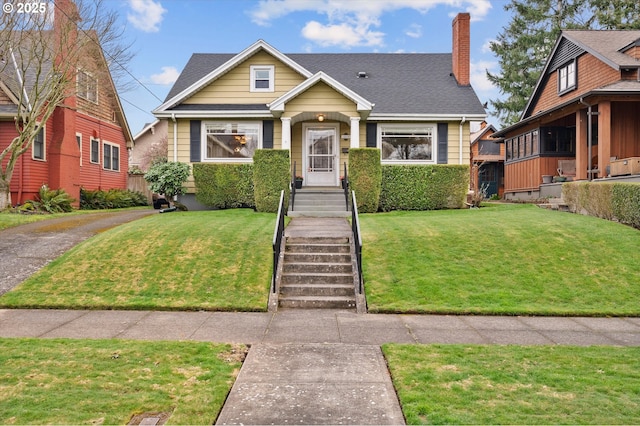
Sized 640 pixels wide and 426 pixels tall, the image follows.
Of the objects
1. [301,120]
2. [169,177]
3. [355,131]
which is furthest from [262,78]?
[169,177]

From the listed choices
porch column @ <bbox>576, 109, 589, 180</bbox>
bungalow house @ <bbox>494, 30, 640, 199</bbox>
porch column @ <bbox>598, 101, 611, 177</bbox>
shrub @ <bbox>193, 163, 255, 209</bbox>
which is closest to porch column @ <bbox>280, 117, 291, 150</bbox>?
shrub @ <bbox>193, 163, 255, 209</bbox>

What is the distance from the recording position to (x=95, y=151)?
971 inches

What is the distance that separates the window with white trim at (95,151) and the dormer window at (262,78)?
11150 mm

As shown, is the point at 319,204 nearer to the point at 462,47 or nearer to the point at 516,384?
the point at 462,47

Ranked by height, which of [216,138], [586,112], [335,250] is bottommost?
[335,250]

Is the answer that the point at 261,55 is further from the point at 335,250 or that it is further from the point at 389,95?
the point at 335,250

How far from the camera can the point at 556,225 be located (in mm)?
11578

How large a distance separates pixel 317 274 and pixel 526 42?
39843 millimetres

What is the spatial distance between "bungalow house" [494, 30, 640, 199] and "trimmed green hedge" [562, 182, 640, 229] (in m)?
2.18

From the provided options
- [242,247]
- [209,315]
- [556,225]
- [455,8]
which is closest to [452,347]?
[209,315]

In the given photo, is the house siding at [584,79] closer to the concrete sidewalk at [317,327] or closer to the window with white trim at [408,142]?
the window with white trim at [408,142]

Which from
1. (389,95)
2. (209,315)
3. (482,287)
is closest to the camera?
(209,315)

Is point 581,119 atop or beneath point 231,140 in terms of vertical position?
atop

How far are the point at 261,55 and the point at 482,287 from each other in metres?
13.7
